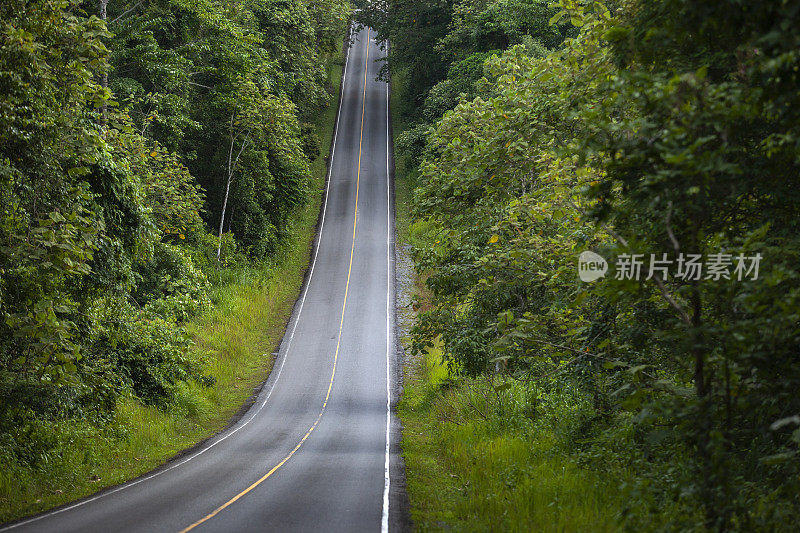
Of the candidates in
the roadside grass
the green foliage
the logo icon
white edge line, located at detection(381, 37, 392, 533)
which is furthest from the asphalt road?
the logo icon

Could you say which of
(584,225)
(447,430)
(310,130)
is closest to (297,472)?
(447,430)

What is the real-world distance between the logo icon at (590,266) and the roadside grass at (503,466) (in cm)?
165

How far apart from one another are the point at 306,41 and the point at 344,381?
29192mm

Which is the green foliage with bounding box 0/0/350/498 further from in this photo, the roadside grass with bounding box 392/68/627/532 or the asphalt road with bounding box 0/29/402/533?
the roadside grass with bounding box 392/68/627/532

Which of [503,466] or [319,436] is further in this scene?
[319,436]

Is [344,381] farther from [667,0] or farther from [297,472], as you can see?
[667,0]

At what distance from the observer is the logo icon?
6859 mm

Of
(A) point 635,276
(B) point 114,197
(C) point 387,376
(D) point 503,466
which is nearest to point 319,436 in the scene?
(C) point 387,376

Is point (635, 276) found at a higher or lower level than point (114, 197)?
lower

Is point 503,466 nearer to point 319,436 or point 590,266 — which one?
point 590,266

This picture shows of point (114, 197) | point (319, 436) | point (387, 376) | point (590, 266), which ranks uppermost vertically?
point (114, 197)

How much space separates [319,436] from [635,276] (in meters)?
14.7

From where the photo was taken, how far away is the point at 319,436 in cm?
1902

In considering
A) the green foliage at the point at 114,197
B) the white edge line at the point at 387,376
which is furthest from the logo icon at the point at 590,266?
the green foliage at the point at 114,197
